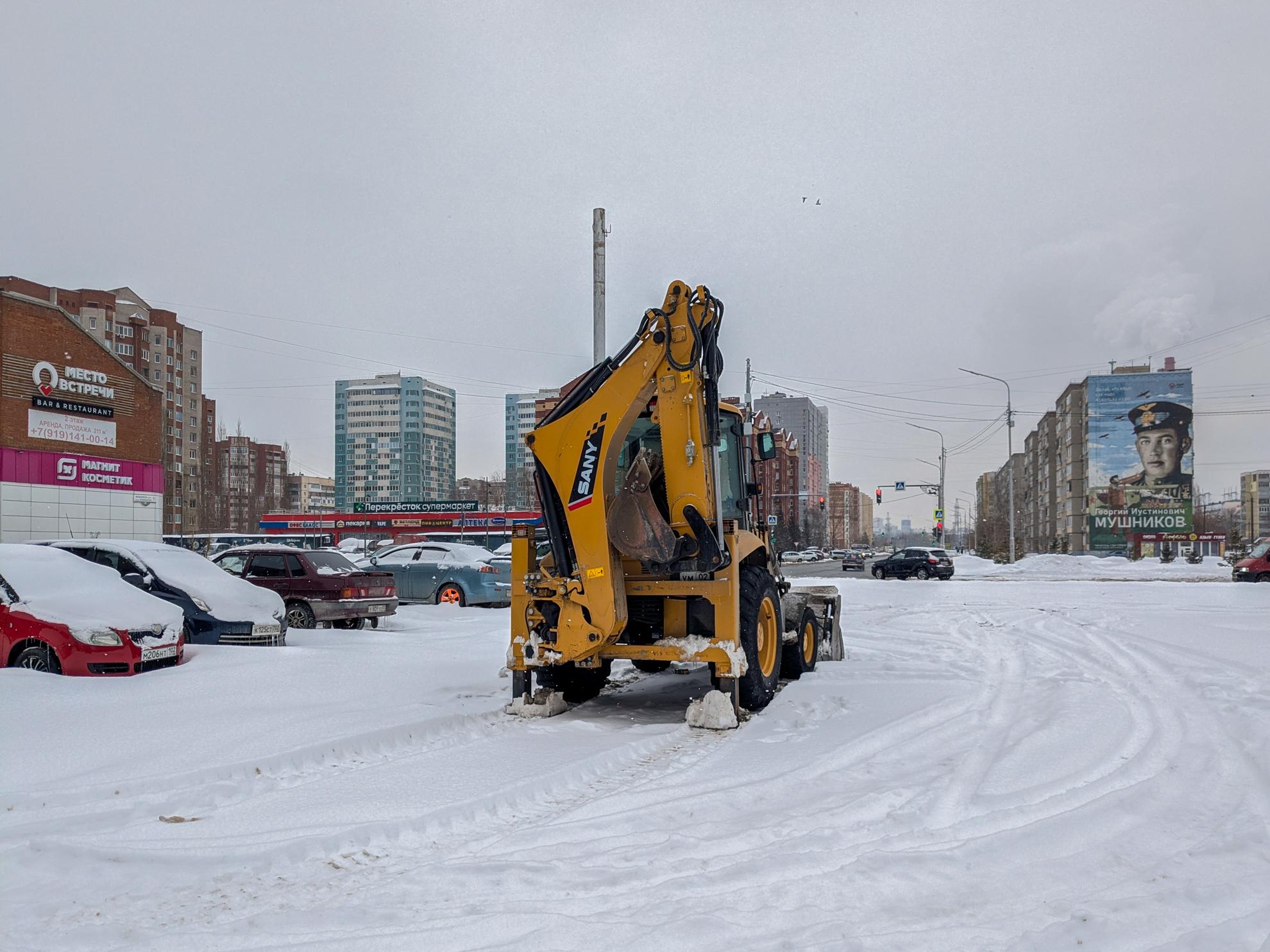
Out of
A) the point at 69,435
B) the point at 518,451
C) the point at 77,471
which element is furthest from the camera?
the point at 518,451

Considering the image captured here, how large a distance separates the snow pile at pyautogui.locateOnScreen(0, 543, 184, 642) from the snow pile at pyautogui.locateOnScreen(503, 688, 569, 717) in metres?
3.70

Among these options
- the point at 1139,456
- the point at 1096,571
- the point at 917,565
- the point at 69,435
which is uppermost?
the point at 1139,456

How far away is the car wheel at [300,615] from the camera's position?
14664 millimetres

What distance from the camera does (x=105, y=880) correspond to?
4.02 m

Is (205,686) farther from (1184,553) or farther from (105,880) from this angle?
Answer: (1184,553)

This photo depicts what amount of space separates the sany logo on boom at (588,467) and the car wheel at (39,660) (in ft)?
16.5

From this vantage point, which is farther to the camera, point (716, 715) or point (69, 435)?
point (69, 435)

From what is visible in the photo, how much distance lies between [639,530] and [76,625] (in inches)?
208

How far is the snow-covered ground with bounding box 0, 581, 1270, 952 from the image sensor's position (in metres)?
3.55

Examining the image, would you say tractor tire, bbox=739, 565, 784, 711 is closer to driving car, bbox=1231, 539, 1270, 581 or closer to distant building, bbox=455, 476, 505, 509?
driving car, bbox=1231, 539, 1270, 581

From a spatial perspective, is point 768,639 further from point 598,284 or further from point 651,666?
point 598,284

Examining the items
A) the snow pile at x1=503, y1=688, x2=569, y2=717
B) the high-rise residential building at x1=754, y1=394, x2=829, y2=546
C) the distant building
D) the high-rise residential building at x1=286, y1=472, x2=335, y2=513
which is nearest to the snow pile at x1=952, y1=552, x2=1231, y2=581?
the high-rise residential building at x1=754, y1=394, x2=829, y2=546

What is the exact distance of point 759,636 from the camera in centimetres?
812

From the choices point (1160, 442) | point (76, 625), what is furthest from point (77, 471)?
point (1160, 442)
